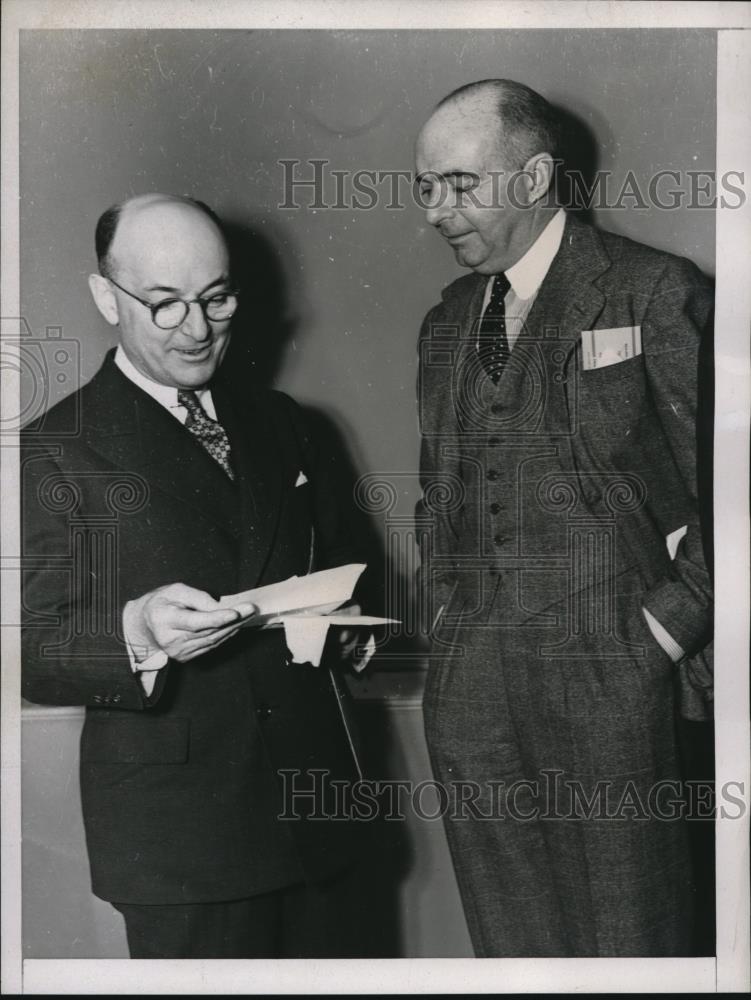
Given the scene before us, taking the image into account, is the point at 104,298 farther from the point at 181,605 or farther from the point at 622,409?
the point at 622,409

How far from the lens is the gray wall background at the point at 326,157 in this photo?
5.99 ft

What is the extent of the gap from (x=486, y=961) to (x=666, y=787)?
0.41 metres

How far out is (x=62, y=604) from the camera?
1843 mm

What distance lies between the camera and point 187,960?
1.84 m

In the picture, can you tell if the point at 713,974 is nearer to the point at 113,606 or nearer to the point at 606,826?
the point at 606,826

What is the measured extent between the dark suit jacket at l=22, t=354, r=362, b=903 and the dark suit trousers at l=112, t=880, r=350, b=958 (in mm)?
30

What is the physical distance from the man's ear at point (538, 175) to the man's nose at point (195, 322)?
55cm

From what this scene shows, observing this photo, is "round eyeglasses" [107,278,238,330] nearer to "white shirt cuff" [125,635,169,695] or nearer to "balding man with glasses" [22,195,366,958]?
"balding man with glasses" [22,195,366,958]

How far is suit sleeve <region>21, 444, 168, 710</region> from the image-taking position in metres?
1.81

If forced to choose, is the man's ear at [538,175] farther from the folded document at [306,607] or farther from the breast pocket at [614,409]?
the folded document at [306,607]

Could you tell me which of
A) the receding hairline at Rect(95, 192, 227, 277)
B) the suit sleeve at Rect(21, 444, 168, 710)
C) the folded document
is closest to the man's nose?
the receding hairline at Rect(95, 192, 227, 277)

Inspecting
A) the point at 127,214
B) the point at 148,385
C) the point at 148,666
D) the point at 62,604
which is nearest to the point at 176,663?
the point at 148,666

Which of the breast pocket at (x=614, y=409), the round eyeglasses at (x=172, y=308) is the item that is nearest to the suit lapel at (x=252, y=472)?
the round eyeglasses at (x=172, y=308)

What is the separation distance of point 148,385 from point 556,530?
68cm
